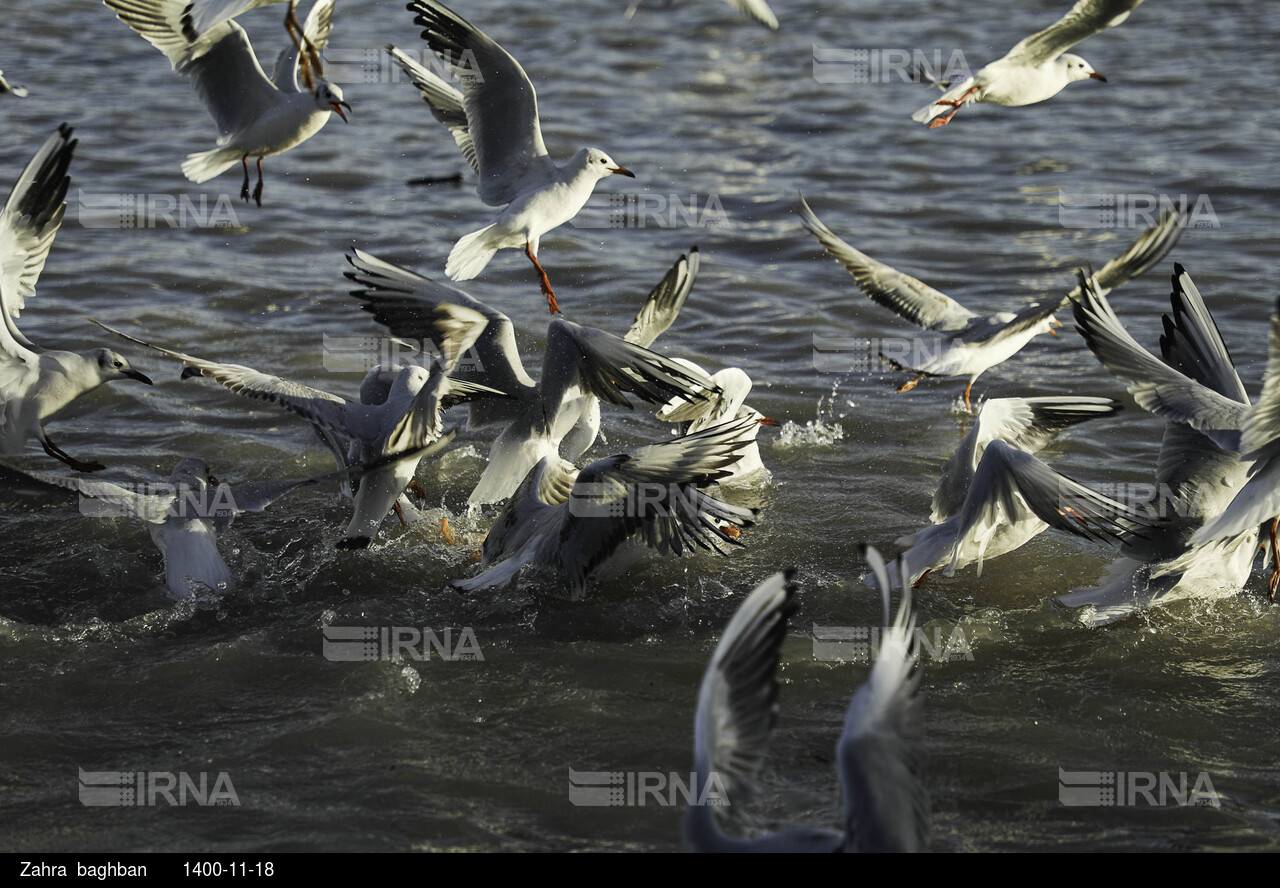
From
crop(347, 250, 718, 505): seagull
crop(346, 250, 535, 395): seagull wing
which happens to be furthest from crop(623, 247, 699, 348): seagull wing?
crop(346, 250, 535, 395): seagull wing

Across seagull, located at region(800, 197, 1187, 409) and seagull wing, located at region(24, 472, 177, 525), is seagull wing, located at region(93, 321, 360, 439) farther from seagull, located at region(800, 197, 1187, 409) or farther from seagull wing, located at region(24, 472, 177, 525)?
seagull, located at region(800, 197, 1187, 409)

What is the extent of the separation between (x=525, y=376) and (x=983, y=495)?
7.53 ft

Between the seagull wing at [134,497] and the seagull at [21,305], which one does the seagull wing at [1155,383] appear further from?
the seagull at [21,305]

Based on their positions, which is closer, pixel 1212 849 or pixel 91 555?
pixel 1212 849

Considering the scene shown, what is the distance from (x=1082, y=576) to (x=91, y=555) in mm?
4581

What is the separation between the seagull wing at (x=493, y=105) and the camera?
682 cm

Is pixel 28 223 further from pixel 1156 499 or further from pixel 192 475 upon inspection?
pixel 1156 499

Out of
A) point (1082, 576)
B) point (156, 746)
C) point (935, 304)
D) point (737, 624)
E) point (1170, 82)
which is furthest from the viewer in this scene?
point (1170, 82)

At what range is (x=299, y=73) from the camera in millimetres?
7246

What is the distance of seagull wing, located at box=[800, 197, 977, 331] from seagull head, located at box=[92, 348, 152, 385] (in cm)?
357

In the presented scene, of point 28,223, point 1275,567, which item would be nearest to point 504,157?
point 28,223

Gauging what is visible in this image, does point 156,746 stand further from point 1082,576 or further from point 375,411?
point 1082,576

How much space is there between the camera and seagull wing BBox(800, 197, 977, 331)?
23.2 feet
